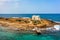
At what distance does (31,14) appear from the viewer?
7.64 ft

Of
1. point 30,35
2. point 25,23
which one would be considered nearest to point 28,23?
point 25,23

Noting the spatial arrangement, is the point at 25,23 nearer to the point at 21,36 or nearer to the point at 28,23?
the point at 28,23

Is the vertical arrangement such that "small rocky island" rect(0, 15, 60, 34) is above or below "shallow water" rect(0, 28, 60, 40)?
above

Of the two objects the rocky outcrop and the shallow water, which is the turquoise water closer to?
the shallow water

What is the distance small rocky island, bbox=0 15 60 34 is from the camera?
2.26m

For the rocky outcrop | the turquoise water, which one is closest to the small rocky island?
the rocky outcrop

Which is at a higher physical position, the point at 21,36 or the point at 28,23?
the point at 28,23

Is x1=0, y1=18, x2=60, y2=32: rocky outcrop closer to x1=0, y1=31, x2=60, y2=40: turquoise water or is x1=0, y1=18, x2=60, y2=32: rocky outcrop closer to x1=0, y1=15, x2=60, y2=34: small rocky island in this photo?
x1=0, y1=15, x2=60, y2=34: small rocky island

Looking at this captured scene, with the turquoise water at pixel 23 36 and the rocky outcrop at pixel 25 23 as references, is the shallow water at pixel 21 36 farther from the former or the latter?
the rocky outcrop at pixel 25 23

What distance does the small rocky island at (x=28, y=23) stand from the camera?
2260mm

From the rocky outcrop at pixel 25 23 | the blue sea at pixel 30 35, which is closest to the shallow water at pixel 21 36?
the blue sea at pixel 30 35

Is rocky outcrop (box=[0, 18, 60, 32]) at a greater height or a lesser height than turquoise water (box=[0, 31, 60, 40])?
greater

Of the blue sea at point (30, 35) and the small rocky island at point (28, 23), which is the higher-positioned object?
the small rocky island at point (28, 23)

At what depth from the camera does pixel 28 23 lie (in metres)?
2.29
